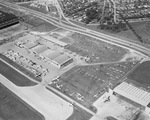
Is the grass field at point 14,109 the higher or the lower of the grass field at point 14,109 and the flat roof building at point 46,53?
the lower

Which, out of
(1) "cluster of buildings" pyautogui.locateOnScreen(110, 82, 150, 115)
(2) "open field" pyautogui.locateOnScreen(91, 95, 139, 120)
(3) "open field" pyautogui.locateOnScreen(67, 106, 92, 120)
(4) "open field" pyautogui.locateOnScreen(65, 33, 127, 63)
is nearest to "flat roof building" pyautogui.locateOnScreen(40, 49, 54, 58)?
(4) "open field" pyautogui.locateOnScreen(65, 33, 127, 63)

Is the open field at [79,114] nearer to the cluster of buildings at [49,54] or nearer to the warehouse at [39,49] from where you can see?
the cluster of buildings at [49,54]

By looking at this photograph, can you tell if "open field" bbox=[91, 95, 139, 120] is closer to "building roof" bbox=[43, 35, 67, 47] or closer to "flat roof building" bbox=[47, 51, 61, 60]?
"flat roof building" bbox=[47, 51, 61, 60]

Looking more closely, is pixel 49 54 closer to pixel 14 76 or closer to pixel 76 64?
pixel 76 64

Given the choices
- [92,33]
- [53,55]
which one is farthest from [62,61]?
[92,33]

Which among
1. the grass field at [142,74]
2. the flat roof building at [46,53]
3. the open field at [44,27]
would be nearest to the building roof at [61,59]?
the flat roof building at [46,53]

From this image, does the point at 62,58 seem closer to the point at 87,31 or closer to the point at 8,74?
the point at 8,74

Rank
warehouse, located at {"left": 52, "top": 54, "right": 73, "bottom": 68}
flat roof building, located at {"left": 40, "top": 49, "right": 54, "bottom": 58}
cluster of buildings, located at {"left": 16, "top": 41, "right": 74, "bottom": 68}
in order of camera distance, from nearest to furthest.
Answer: warehouse, located at {"left": 52, "top": 54, "right": 73, "bottom": 68} < cluster of buildings, located at {"left": 16, "top": 41, "right": 74, "bottom": 68} < flat roof building, located at {"left": 40, "top": 49, "right": 54, "bottom": 58}
